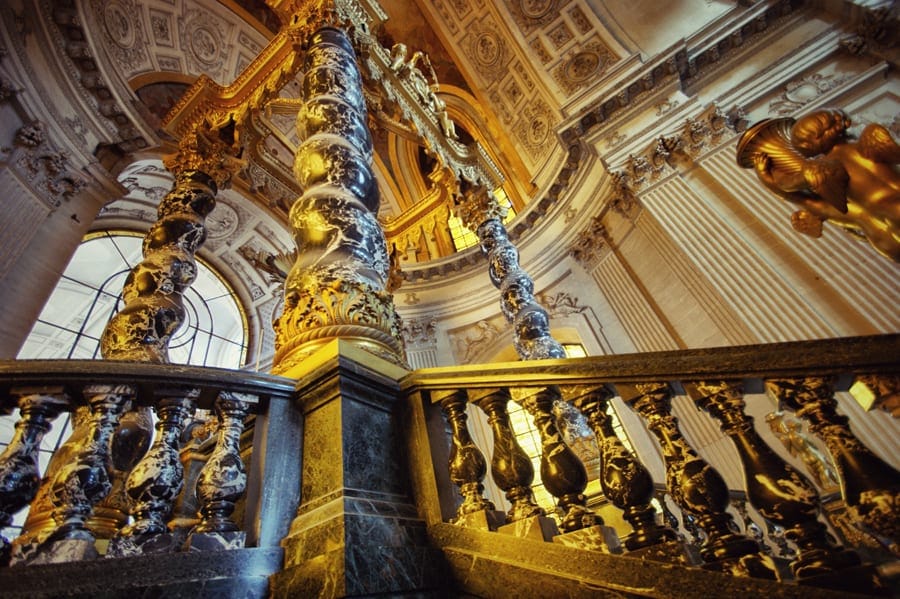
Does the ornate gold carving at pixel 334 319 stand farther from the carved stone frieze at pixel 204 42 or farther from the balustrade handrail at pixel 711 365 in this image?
the carved stone frieze at pixel 204 42

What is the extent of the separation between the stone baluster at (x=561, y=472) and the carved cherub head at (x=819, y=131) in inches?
46.4

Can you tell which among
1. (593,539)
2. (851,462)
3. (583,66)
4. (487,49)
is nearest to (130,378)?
(593,539)

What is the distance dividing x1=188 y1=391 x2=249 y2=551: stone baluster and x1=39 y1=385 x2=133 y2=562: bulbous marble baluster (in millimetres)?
253

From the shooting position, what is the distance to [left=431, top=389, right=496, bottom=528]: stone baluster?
1.40 meters

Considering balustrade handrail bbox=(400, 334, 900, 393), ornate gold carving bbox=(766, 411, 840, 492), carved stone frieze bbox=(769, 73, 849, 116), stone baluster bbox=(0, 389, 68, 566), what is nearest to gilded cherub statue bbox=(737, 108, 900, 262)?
balustrade handrail bbox=(400, 334, 900, 393)

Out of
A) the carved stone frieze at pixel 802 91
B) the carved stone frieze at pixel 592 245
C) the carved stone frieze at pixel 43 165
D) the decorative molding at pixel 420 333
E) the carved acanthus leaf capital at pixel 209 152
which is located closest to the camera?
the carved acanthus leaf capital at pixel 209 152

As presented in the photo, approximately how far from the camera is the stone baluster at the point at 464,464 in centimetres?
140

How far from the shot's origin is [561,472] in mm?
1303

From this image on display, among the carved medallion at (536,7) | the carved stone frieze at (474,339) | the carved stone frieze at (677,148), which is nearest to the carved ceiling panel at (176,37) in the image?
the carved medallion at (536,7)

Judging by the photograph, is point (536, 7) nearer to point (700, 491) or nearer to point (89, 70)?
point (89, 70)

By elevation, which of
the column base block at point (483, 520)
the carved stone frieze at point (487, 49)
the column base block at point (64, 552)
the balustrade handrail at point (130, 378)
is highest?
the carved stone frieze at point (487, 49)

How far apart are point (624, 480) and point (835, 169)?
119 centimetres

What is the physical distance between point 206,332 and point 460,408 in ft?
33.4

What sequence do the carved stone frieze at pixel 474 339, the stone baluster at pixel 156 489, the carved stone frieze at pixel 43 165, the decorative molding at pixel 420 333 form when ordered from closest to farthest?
the stone baluster at pixel 156 489, the carved stone frieze at pixel 43 165, the carved stone frieze at pixel 474 339, the decorative molding at pixel 420 333
